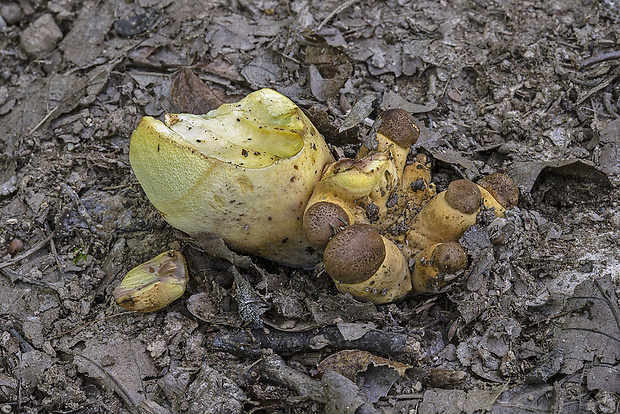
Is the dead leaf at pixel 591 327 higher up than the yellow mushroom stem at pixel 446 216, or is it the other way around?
the yellow mushroom stem at pixel 446 216

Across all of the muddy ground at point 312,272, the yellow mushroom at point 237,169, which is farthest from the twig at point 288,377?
the yellow mushroom at point 237,169

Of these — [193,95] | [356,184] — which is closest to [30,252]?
[193,95]

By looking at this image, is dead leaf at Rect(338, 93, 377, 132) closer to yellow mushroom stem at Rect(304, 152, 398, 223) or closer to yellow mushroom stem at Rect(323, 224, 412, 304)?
yellow mushroom stem at Rect(304, 152, 398, 223)

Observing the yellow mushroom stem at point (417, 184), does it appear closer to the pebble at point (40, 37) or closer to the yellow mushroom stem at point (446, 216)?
the yellow mushroom stem at point (446, 216)

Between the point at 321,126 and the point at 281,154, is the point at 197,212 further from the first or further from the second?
the point at 321,126

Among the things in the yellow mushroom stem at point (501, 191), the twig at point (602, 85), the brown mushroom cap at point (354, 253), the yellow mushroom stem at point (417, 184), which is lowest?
the twig at point (602, 85)

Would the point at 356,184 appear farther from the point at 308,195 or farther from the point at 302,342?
the point at 302,342
